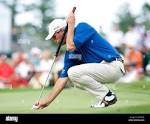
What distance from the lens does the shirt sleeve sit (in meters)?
5.39

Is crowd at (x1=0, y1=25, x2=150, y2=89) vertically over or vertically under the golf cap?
under

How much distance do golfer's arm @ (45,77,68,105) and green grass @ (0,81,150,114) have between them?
3cm

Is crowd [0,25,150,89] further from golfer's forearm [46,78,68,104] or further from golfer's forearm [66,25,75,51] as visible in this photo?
golfer's forearm [66,25,75,51]

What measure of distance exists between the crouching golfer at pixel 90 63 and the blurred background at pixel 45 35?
204 millimetres

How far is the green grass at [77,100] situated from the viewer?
17.8 feet

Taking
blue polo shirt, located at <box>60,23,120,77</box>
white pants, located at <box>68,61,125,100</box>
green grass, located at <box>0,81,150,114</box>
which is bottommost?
green grass, located at <box>0,81,150,114</box>

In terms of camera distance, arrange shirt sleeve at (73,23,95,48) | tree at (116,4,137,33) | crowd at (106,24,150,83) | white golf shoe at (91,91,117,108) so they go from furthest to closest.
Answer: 1. crowd at (106,24,150,83)
2. tree at (116,4,137,33)
3. white golf shoe at (91,91,117,108)
4. shirt sleeve at (73,23,95,48)

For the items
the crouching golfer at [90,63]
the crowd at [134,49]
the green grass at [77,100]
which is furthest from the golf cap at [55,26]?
the crowd at [134,49]

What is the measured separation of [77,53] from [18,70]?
1.16 m

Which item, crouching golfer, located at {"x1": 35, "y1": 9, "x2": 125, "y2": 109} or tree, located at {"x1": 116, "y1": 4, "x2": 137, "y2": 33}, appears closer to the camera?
crouching golfer, located at {"x1": 35, "y1": 9, "x2": 125, "y2": 109}

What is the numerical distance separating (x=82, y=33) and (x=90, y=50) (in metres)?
0.15

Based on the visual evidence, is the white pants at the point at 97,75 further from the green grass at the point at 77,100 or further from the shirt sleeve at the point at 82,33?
the shirt sleeve at the point at 82,33

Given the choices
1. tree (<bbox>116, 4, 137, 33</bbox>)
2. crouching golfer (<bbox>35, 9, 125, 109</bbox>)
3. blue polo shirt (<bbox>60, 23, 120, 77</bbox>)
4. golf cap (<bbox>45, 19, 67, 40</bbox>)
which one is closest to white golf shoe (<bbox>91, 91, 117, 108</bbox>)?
crouching golfer (<bbox>35, 9, 125, 109</bbox>)
